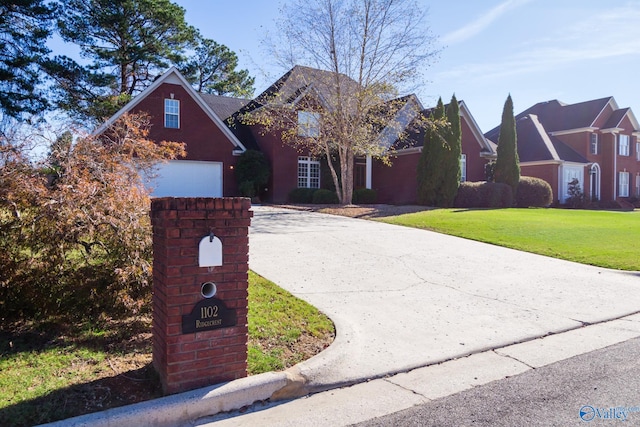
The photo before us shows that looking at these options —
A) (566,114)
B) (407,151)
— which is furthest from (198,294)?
(566,114)

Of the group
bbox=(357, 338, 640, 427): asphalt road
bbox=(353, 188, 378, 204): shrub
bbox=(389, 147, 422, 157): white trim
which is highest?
bbox=(389, 147, 422, 157): white trim

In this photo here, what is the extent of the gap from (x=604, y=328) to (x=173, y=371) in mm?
5227

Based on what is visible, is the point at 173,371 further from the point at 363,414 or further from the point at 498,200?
the point at 498,200

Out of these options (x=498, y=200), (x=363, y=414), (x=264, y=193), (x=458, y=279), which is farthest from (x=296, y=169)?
(x=363, y=414)

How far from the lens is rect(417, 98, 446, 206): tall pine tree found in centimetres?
2183

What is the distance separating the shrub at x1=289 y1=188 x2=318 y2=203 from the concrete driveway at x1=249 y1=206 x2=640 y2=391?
12.1 meters

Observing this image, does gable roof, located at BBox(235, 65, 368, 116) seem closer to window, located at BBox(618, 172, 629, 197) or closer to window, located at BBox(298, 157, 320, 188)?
window, located at BBox(298, 157, 320, 188)

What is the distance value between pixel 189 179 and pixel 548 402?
2105cm

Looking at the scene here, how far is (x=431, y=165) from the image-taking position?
2203 cm

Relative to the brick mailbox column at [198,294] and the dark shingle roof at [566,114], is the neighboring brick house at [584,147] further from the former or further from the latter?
the brick mailbox column at [198,294]

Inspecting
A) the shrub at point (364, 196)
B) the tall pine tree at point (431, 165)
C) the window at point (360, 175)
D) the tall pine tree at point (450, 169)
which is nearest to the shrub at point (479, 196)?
the tall pine tree at point (450, 169)

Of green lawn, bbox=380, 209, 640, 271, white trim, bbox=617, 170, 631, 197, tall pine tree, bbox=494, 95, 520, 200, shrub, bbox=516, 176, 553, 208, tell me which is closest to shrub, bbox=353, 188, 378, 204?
green lawn, bbox=380, 209, 640, 271

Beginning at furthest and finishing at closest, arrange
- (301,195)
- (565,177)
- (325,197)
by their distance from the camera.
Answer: (565,177), (301,195), (325,197)

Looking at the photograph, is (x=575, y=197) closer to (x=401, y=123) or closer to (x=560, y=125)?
(x=560, y=125)
